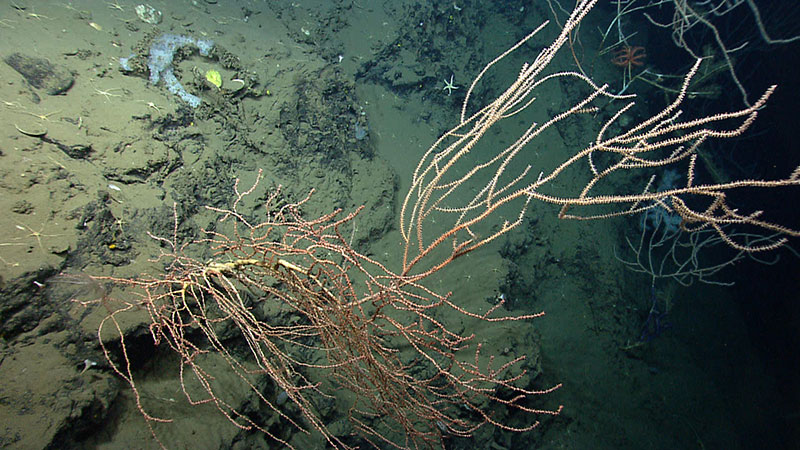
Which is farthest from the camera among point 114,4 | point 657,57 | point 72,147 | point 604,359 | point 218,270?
point 657,57

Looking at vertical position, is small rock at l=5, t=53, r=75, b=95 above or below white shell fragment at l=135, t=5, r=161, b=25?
below

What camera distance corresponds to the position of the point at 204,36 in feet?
12.6

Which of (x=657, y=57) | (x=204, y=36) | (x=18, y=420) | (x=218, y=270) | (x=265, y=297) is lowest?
(x=18, y=420)

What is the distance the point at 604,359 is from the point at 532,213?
6.86 ft

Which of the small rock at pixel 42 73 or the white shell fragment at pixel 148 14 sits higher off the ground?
the white shell fragment at pixel 148 14

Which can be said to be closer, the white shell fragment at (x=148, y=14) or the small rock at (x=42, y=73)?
the small rock at (x=42, y=73)

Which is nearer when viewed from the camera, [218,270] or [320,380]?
[218,270]

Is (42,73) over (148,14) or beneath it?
beneath

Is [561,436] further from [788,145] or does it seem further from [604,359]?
[788,145]

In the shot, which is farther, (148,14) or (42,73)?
(148,14)

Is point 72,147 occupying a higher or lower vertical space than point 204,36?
lower

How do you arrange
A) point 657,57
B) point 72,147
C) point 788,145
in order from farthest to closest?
A: point 657,57 → point 788,145 → point 72,147

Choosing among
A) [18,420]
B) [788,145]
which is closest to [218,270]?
[18,420]

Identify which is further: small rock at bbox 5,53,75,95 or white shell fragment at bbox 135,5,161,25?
white shell fragment at bbox 135,5,161,25
